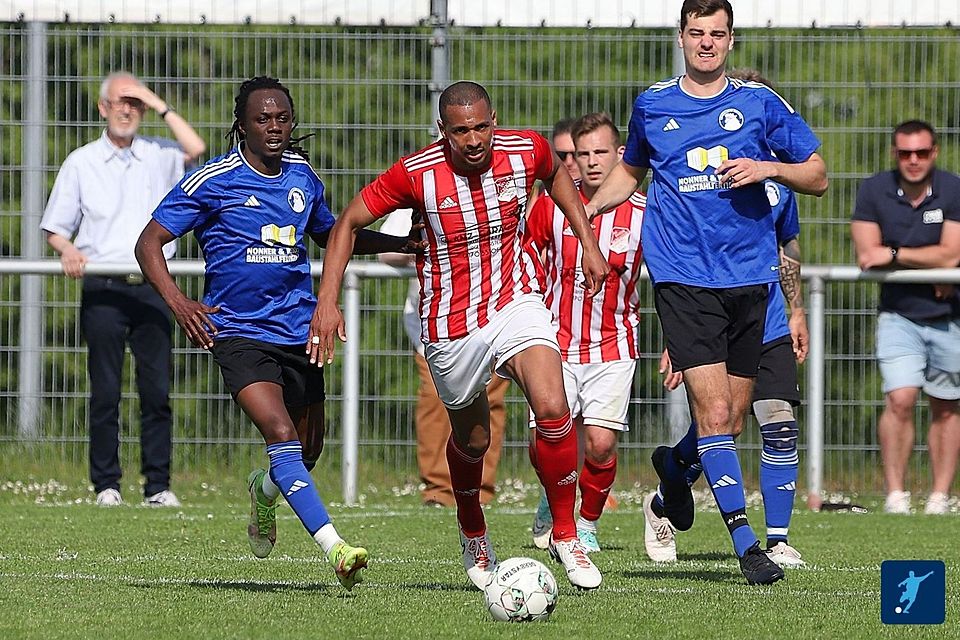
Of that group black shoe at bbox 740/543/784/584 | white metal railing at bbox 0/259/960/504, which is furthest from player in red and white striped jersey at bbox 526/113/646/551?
white metal railing at bbox 0/259/960/504

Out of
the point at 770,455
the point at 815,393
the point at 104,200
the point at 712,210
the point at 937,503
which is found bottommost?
the point at 937,503

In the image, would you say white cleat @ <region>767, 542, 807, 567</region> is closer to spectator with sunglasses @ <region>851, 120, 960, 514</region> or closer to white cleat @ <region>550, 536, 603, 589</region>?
white cleat @ <region>550, 536, 603, 589</region>

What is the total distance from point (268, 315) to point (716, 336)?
1.89 meters

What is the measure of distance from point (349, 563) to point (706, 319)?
1.97 metres

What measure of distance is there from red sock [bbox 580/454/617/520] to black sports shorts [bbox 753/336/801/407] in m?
0.98

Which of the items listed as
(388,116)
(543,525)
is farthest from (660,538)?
(388,116)

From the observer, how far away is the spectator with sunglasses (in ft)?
38.6

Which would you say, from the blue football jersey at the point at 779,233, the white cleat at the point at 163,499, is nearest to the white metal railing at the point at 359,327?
the white cleat at the point at 163,499

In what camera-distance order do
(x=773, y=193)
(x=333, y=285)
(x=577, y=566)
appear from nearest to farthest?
(x=577, y=566) < (x=333, y=285) < (x=773, y=193)

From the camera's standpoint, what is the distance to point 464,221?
23.2ft

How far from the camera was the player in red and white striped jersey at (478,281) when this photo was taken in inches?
272

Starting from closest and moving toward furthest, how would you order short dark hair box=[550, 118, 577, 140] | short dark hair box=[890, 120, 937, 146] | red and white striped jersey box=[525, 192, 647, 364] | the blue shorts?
red and white striped jersey box=[525, 192, 647, 364], short dark hair box=[550, 118, 577, 140], short dark hair box=[890, 120, 937, 146], the blue shorts

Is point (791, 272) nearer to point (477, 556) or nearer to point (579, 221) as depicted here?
point (579, 221)

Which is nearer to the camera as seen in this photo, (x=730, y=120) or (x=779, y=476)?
(x=730, y=120)
